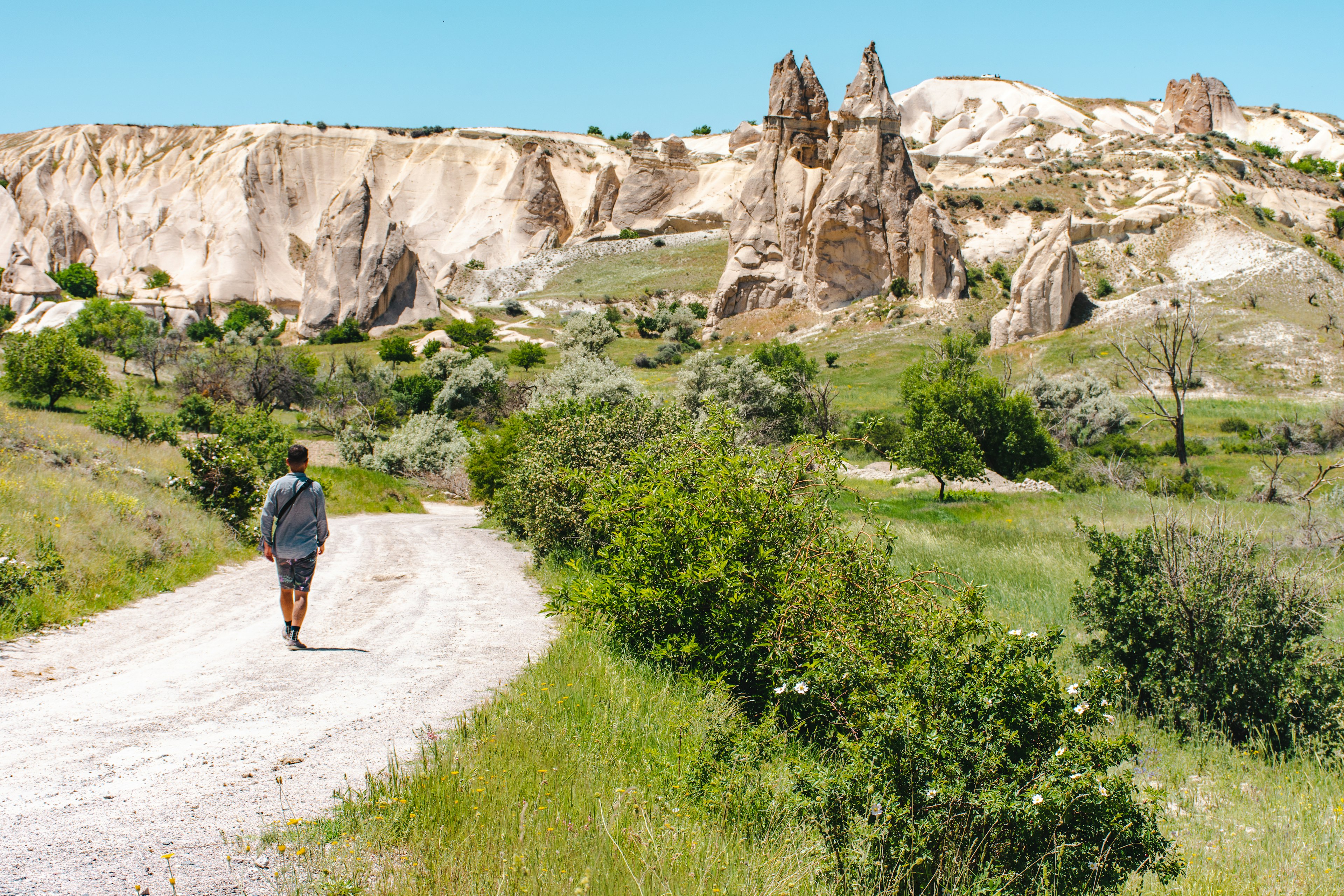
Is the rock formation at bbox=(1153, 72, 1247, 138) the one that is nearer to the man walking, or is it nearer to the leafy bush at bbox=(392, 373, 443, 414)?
the leafy bush at bbox=(392, 373, 443, 414)

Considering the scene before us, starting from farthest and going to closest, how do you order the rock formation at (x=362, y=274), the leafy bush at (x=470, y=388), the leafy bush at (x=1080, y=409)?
the rock formation at (x=362, y=274) → the leafy bush at (x=470, y=388) → the leafy bush at (x=1080, y=409)

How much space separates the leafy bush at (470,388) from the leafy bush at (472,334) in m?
15.5

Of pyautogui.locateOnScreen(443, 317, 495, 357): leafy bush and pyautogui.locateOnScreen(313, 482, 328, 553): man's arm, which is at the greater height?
pyautogui.locateOnScreen(443, 317, 495, 357): leafy bush

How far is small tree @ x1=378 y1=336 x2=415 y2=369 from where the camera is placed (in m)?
54.0

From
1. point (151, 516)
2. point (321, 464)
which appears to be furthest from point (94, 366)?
point (151, 516)

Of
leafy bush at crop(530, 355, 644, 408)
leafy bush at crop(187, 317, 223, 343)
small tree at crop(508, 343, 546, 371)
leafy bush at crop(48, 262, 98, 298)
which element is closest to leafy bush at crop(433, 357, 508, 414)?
leafy bush at crop(530, 355, 644, 408)

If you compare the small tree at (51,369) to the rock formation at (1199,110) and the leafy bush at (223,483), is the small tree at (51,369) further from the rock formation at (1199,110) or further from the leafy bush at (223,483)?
the rock formation at (1199,110)

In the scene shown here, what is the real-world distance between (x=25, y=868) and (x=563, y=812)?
2.21m

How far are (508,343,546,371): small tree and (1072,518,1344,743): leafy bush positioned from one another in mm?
43007

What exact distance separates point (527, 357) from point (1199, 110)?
370ft

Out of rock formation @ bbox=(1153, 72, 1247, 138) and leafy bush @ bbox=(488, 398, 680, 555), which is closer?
leafy bush @ bbox=(488, 398, 680, 555)

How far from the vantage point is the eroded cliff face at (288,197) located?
280 ft

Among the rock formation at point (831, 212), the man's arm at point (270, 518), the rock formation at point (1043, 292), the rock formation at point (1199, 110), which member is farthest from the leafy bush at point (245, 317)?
the rock formation at point (1199, 110)

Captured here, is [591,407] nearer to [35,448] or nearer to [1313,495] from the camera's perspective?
[35,448]
